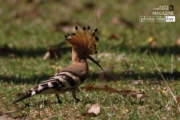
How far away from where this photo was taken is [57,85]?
486 cm

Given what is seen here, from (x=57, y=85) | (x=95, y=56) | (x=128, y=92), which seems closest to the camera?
(x=57, y=85)

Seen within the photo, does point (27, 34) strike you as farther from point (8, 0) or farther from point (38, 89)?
point (38, 89)

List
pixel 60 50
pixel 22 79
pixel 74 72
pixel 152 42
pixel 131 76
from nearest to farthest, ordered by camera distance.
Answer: pixel 74 72, pixel 22 79, pixel 131 76, pixel 60 50, pixel 152 42

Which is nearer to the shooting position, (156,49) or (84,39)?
(84,39)

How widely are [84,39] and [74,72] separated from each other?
39cm

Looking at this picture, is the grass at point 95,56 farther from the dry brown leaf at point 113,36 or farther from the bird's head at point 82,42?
the bird's head at point 82,42

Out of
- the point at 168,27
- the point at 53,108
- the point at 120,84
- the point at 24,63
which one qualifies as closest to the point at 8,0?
the point at 168,27

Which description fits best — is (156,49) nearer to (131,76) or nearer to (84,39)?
(131,76)

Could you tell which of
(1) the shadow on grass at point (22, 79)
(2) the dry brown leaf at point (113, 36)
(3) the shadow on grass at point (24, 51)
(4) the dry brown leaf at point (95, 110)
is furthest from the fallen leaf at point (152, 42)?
(4) the dry brown leaf at point (95, 110)

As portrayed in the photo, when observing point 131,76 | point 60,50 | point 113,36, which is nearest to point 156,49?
point 113,36

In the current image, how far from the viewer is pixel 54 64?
7461mm

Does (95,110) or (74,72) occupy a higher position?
(74,72)

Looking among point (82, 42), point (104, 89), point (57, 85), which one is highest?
point (82, 42)

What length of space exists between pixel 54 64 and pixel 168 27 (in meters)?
3.22
